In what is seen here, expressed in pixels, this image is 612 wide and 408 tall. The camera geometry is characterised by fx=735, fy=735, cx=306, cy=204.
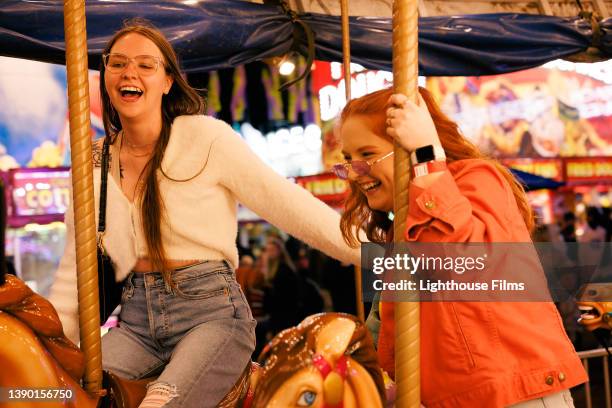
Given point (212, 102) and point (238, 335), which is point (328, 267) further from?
point (238, 335)

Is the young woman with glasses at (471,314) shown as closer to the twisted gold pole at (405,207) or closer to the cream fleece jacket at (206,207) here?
the twisted gold pole at (405,207)

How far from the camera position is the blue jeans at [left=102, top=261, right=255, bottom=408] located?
63.3 inches

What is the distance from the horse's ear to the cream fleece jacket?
0.39m

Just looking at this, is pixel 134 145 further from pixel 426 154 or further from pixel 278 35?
pixel 278 35

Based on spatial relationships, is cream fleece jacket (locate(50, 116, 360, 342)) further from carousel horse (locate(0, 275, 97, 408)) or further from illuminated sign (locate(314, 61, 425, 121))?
illuminated sign (locate(314, 61, 425, 121))

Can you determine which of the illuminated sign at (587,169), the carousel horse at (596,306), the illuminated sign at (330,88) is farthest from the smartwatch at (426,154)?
the illuminated sign at (587,169)

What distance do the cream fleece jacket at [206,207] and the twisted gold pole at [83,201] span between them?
0.16 meters

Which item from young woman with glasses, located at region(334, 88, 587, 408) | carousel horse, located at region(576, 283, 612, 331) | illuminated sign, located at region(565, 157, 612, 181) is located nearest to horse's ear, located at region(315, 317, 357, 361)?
young woman with glasses, located at region(334, 88, 587, 408)

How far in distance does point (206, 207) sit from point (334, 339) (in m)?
0.52

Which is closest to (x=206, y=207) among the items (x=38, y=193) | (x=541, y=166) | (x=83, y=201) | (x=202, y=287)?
(x=202, y=287)

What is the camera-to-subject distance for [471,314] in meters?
1.37

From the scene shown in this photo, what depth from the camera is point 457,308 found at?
1381 millimetres

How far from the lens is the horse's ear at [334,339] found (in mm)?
1360

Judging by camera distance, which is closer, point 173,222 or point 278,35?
point 173,222
